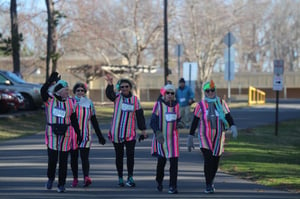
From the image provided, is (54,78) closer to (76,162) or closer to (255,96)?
(76,162)

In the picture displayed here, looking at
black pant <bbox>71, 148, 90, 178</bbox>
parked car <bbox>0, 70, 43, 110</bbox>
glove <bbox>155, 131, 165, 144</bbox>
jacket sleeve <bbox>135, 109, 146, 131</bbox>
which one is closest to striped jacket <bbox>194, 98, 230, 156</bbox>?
glove <bbox>155, 131, 165, 144</bbox>

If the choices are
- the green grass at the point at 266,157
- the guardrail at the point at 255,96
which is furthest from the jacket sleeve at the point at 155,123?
the guardrail at the point at 255,96

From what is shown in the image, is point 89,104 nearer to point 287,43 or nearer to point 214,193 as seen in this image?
point 214,193

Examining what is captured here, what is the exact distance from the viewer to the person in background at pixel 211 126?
10.3 m

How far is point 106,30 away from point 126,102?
34890mm

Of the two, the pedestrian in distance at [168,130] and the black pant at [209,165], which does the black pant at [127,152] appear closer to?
the pedestrian in distance at [168,130]

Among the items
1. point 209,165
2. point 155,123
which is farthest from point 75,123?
point 209,165

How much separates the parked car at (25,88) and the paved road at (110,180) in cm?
1048

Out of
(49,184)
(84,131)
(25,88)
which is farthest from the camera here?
(25,88)

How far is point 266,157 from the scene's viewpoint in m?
16.0

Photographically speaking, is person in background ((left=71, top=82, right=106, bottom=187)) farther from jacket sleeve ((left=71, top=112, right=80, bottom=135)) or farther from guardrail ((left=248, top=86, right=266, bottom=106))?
guardrail ((left=248, top=86, right=266, bottom=106))

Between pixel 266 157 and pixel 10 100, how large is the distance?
1292cm

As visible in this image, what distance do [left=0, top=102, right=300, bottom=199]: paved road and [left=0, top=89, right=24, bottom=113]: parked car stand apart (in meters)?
8.90

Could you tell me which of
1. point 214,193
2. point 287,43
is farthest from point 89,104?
point 287,43
